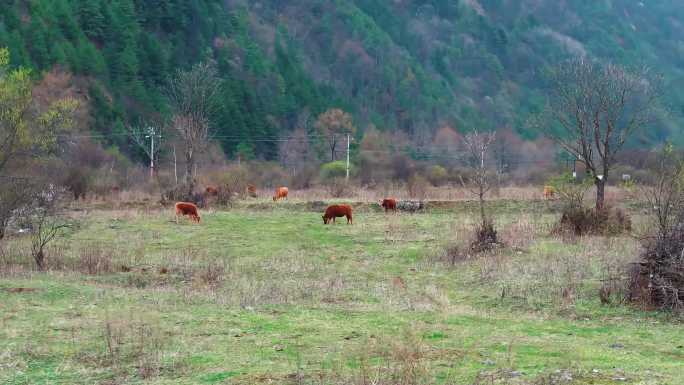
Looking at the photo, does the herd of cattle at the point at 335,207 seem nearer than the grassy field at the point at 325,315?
No

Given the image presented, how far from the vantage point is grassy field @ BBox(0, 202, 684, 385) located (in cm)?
927

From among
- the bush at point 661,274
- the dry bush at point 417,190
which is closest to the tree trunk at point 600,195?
the bush at point 661,274

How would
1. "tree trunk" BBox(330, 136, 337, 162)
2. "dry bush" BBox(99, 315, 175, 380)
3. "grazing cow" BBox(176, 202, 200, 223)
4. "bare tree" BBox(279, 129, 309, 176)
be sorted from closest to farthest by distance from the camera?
1. "dry bush" BBox(99, 315, 175, 380)
2. "grazing cow" BBox(176, 202, 200, 223)
3. "tree trunk" BBox(330, 136, 337, 162)
4. "bare tree" BBox(279, 129, 309, 176)

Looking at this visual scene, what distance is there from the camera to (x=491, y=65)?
113750 millimetres

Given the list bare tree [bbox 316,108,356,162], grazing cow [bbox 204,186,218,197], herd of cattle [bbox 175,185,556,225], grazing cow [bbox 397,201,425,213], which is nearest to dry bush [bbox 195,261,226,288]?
herd of cattle [bbox 175,185,556,225]

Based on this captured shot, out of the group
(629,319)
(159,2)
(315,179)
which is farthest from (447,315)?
(159,2)

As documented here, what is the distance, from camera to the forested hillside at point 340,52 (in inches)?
2776

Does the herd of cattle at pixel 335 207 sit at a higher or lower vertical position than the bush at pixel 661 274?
higher

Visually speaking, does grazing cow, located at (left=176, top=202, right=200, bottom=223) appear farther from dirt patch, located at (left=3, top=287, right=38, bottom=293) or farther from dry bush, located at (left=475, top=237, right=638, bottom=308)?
dirt patch, located at (left=3, top=287, right=38, bottom=293)

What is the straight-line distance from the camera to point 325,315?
1313 centimetres

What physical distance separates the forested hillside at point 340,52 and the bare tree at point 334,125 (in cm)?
257

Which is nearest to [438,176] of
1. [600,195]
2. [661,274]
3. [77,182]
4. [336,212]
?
[77,182]

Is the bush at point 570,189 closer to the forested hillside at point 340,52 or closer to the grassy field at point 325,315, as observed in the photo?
the grassy field at point 325,315

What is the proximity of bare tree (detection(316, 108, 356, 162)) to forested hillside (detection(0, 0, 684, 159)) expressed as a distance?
8.43 feet
